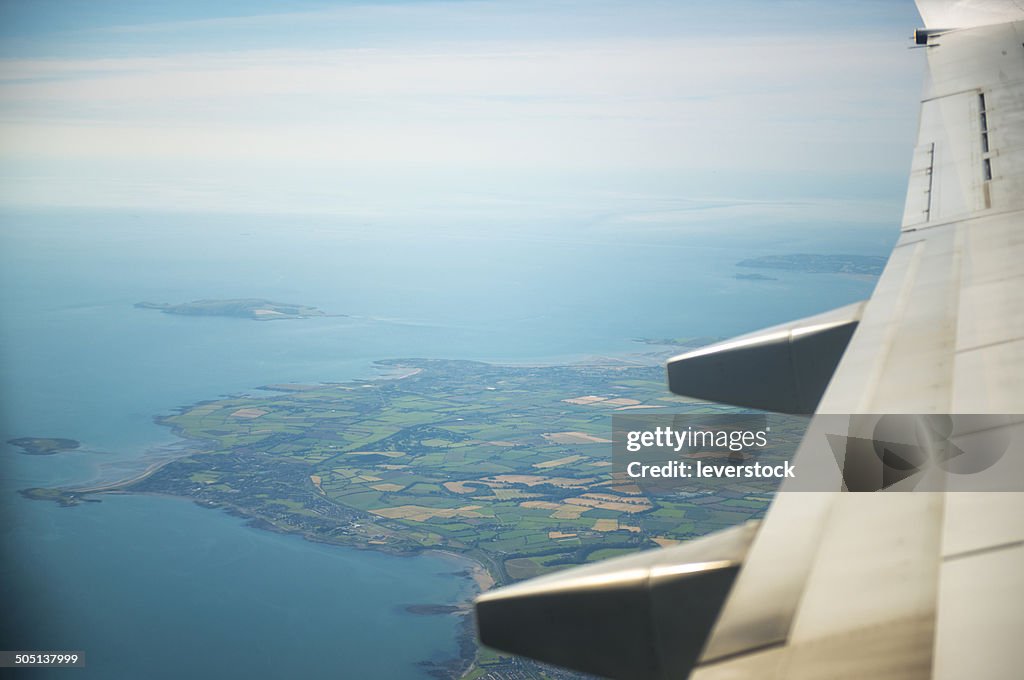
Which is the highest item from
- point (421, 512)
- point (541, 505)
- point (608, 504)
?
point (608, 504)

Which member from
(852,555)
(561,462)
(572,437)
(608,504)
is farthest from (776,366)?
(572,437)

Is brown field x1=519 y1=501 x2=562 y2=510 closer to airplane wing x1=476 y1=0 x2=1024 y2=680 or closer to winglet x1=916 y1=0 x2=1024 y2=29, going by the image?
winglet x1=916 y1=0 x2=1024 y2=29

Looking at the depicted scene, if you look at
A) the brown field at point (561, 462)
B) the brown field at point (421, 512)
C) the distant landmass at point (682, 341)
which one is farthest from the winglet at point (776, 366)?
the distant landmass at point (682, 341)

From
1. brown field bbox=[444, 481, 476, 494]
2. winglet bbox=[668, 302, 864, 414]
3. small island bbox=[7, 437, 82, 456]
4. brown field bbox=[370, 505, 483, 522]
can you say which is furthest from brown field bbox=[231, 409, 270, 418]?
winglet bbox=[668, 302, 864, 414]

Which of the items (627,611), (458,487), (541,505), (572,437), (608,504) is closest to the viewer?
(627,611)

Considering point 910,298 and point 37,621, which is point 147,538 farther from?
point 910,298

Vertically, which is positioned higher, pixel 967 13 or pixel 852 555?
pixel 967 13

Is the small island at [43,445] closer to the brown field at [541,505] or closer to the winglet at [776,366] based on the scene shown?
the brown field at [541,505]

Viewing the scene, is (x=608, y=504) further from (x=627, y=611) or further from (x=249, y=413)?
(x=249, y=413)

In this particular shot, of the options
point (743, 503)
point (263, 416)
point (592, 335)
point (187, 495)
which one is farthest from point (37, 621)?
point (592, 335)
